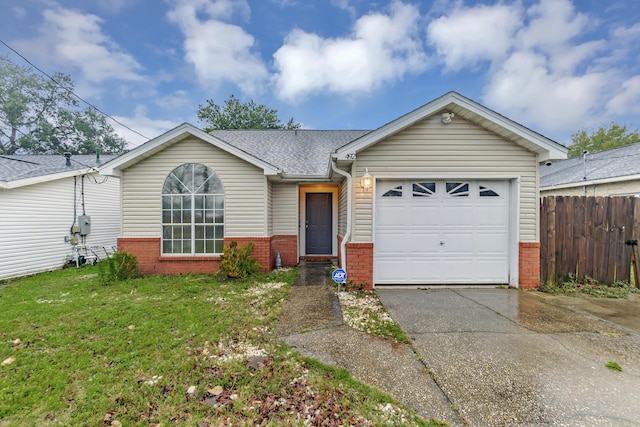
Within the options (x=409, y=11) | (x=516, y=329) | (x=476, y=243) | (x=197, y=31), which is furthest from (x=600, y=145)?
(x=197, y=31)

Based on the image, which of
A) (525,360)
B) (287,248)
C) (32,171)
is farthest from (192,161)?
(525,360)

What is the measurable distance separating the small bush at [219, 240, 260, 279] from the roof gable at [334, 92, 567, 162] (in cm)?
332

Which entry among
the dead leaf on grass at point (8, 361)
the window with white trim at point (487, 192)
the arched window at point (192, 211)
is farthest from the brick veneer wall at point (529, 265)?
the dead leaf on grass at point (8, 361)

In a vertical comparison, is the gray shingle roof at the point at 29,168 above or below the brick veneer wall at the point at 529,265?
above

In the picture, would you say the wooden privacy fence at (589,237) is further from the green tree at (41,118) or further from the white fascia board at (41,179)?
the green tree at (41,118)

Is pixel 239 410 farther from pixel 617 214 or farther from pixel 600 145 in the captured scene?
pixel 600 145

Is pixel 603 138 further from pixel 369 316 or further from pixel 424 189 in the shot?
pixel 369 316

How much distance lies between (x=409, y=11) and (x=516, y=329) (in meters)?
10.5

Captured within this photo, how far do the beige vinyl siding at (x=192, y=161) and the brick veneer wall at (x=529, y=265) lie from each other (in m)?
6.01

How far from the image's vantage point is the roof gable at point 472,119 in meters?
5.06

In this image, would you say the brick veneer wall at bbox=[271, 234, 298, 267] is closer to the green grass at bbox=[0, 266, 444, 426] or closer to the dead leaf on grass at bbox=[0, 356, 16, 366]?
the green grass at bbox=[0, 266, 444, 426]

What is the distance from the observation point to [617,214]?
5531 mm

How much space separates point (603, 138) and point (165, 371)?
38338 mm

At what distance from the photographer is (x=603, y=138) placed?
1003 inches
